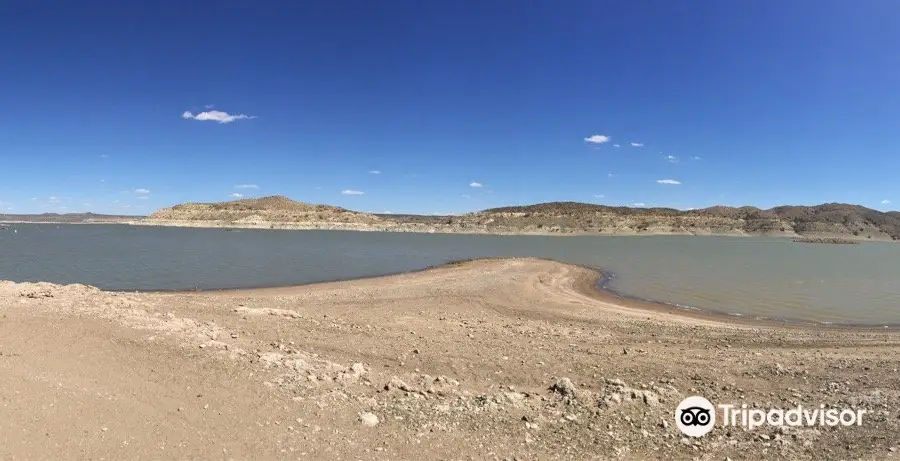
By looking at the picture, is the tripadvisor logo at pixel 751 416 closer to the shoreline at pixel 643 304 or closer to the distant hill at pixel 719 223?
the shoreline at pixel 643 304

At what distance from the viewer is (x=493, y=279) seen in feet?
74.4

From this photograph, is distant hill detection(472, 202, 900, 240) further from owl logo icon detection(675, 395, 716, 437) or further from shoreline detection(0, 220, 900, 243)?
owl logo icon detection(675, 395, 716, 437)

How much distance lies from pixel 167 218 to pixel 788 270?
517 feet

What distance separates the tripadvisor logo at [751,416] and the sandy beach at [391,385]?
0.54ft

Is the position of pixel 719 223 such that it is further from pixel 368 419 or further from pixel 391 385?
pixel 368 419

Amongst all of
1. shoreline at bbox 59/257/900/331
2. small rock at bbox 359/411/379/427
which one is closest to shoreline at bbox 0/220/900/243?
shoreline at bbox 59/257/900/331

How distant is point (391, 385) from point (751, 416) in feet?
15.6

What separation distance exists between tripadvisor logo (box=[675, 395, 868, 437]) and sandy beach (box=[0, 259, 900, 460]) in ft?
0.54

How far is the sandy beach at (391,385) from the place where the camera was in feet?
16.6

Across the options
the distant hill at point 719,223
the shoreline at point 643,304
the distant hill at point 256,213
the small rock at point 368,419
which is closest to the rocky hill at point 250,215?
the distant hill at point 256,213

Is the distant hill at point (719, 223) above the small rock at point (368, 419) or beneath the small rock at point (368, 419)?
above

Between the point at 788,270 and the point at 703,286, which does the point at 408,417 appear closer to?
the point at 703,286

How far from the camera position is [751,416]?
621 cm

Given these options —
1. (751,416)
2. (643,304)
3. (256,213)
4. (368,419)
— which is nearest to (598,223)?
(256,213)
